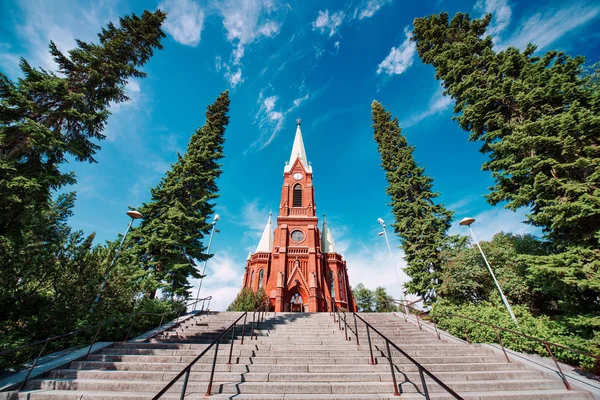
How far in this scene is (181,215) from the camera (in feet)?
44.0

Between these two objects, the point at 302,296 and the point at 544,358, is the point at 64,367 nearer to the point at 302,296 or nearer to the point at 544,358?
the point at 544,358

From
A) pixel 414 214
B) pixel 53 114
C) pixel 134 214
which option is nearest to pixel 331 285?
pixel 414 214

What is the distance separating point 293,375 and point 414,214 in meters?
→ 13.4

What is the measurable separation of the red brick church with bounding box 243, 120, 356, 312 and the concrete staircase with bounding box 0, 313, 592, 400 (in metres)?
15.1

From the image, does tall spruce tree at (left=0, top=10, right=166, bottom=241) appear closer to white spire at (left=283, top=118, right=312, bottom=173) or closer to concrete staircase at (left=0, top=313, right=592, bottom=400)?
concrete staircase at (left=0, top=313, right=592, bottom=400)

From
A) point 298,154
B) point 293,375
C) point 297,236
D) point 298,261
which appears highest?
point 298,154

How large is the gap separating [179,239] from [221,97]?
1507 cm

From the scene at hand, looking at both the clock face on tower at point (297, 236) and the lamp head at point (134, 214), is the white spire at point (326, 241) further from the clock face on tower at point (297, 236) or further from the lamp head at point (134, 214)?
the lamp head at point (134, 214)

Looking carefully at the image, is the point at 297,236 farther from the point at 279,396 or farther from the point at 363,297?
the point at 363,297

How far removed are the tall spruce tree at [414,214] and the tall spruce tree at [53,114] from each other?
1732cm

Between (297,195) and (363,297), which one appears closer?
(297,195)

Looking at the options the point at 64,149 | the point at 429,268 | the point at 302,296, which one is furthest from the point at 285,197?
Result: the point at 64,149

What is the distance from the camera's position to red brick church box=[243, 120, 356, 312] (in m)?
22.9

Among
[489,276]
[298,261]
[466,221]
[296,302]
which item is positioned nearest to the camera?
[466,221]
